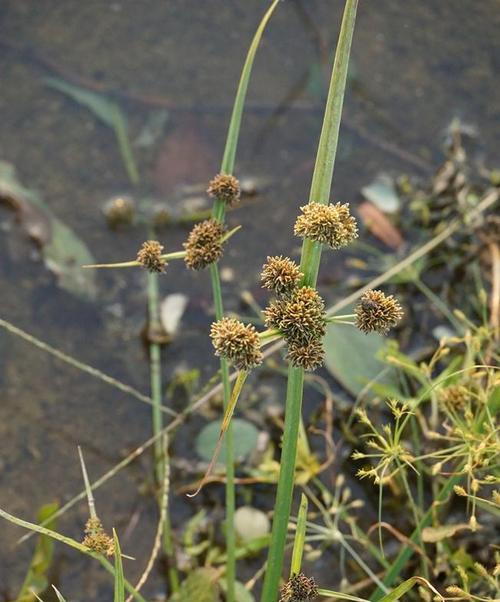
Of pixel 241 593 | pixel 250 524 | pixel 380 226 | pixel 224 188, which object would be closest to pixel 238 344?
pixel 224 188

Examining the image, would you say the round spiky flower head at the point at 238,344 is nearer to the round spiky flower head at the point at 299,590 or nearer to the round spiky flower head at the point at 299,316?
the round spiky flower head at the point at 299,316

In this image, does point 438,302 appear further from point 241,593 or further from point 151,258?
point 151,258

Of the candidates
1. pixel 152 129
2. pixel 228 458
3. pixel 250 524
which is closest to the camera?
pixel 228 458

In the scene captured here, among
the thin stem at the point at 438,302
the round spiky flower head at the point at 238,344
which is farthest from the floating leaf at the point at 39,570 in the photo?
the thin stem at the point at 438,302

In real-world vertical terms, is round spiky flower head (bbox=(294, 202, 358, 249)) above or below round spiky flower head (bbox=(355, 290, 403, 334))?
above

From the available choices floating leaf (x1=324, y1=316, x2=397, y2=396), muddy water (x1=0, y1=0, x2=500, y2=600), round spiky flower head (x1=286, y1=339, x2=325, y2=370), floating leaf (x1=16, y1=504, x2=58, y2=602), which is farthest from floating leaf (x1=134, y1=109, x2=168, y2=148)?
round spiky flower head (x1=286, y1=339, x2=325, y2=370)

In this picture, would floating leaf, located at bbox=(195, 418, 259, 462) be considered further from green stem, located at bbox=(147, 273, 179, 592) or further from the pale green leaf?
the pale green leaf
